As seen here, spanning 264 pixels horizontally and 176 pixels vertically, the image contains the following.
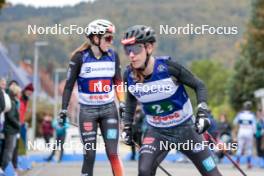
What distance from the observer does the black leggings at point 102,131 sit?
1047cm

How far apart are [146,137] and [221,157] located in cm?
1866

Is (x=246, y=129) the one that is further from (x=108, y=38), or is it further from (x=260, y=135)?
(x=108, y=38)

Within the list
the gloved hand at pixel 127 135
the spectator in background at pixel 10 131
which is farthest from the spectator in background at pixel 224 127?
the gloved hand at pixel 127 135

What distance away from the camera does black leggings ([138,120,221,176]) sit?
7.93 m

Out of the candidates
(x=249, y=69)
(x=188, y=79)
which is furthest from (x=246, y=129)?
(x=249, y=69)

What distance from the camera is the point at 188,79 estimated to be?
26.2 feet

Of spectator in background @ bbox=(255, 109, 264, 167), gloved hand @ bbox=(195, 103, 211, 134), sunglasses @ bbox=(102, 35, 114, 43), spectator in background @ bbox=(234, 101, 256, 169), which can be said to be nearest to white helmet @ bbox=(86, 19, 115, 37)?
sunglasses @ bbox=(102, 35, 114, 43)

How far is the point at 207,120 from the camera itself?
779 cm

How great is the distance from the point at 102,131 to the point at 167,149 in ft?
8.71

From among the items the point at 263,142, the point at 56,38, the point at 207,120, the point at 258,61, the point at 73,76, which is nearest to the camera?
the point at 207,120

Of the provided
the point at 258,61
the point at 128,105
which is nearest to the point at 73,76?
the point at 128,105

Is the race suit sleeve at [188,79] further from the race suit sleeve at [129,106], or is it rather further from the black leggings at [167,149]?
the race suit sleeve at [129,106]

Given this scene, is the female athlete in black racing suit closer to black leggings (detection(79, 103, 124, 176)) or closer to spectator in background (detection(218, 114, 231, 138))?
black leggings (detection(79, 103, 124, 176))

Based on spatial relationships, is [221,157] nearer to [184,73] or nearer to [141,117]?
[141,117]
